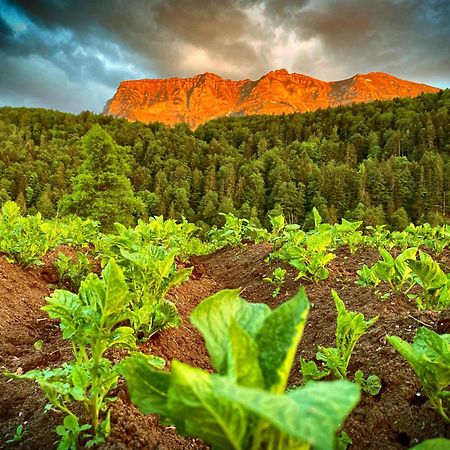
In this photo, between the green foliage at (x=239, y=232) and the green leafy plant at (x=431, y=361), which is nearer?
the green leafy plant at (x=431, y=361)

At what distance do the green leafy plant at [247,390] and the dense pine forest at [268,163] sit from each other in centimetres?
2819

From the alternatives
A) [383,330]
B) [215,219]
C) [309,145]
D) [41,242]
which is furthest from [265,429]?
[309,145]

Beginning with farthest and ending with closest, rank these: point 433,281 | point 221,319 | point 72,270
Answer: point 72,270 < point 433,281 < point 221,319

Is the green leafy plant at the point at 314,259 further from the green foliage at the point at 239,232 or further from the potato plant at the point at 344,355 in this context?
the green foliage at the point at 239,232

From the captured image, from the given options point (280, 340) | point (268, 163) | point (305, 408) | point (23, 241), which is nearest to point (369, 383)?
point (280, 340)

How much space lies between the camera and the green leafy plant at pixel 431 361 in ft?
5.17

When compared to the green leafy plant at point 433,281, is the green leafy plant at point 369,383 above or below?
below

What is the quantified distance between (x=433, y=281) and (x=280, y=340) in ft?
9.41

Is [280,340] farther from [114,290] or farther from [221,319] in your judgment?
[114,290]

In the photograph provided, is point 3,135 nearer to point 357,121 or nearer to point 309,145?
point 309,145

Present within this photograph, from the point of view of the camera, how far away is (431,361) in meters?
1.56

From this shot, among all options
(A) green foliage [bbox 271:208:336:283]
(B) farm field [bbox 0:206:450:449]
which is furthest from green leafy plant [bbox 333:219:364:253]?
(A) green foliage [bbox 271:208:336:283]

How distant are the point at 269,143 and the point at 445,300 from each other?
118 meters

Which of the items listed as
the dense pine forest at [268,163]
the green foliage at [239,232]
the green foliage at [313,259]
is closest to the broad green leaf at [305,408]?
the green foliage at [313,259]
